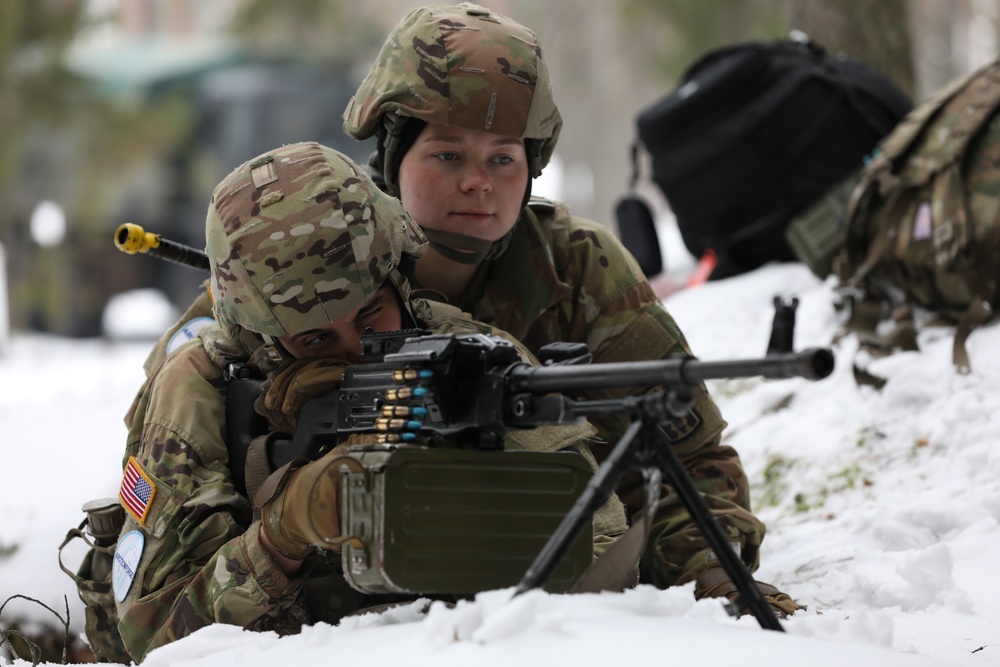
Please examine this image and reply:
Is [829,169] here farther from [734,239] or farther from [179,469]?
[179,469]

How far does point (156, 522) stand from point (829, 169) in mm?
4278

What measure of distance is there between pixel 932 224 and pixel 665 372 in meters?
3.23

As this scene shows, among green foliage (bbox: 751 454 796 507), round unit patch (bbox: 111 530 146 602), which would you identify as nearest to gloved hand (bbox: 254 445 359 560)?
round unit patch (bbox: 111 530 146 602)

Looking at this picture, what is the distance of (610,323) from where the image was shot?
351 cm

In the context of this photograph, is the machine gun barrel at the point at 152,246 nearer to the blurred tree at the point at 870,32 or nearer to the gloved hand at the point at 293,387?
the gloved hand at the point at 293,387

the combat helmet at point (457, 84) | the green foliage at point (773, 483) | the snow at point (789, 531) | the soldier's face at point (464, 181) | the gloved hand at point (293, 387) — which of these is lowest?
the green foliage at point (773, 483)

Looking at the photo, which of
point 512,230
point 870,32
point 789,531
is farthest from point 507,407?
point 870,32

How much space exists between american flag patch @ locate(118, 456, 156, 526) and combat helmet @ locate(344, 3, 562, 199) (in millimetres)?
1042

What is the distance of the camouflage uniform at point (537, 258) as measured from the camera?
3271mm

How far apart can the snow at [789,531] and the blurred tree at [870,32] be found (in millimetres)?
1421

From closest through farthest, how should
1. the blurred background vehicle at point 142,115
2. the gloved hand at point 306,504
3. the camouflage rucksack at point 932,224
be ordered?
the gloved hand at point 306,504 < the camouflage rucksack at point 932,224 < the blurred background vehicle at point 142,115

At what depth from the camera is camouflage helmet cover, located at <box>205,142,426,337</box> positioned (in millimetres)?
2645

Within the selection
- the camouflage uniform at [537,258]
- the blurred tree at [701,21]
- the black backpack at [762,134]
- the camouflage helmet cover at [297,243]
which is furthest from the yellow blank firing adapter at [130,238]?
the blurred tree at [701,21]

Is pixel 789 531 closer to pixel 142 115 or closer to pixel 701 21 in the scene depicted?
pixel 142 115
